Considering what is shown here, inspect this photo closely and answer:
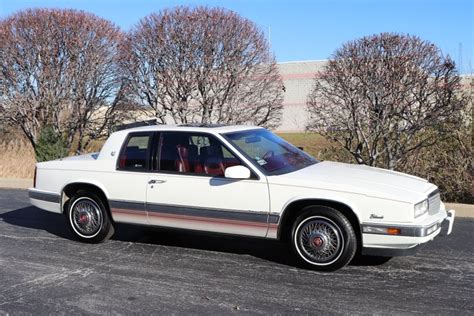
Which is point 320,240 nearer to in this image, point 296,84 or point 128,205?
point 128,205

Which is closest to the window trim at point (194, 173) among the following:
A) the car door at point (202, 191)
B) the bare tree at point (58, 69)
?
the car door at point (202, 191)

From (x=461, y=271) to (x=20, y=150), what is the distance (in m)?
13.3

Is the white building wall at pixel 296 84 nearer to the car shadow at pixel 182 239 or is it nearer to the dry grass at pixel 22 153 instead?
the dry grass at pixel 22 153

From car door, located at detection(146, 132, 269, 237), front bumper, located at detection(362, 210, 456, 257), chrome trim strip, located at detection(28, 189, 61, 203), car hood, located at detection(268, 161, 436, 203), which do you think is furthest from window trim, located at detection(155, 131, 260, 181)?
chrome trim strip, located at detection(28, 189, 61, 203)

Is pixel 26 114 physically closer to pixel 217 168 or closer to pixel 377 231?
pixel 217 168

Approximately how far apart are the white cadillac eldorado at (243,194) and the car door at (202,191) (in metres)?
0.01

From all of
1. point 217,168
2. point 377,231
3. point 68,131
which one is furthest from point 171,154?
point 68,131

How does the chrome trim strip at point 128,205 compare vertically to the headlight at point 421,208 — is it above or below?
below

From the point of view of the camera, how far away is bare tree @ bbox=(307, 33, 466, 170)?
9023mm

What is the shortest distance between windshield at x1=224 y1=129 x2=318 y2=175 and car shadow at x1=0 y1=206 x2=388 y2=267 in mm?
808

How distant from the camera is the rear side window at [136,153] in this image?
621cm

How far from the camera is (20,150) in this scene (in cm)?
1541

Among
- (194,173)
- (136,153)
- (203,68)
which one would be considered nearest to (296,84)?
(203,68)

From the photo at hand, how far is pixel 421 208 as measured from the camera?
508 centimetres
